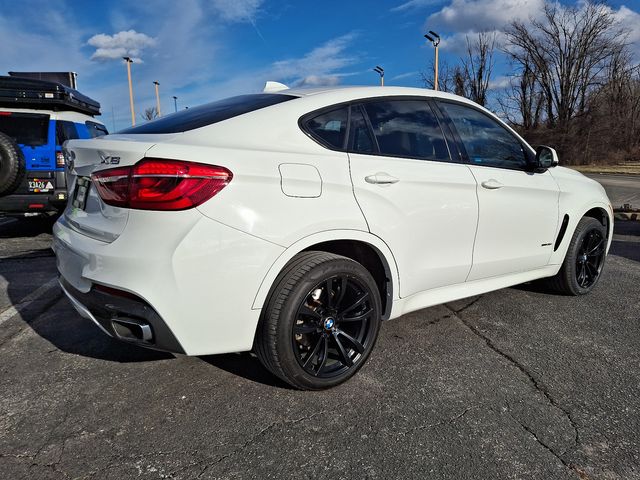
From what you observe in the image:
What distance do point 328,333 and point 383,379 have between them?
46 cm

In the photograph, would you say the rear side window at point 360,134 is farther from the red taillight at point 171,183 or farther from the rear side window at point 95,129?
the rear side window at point 95,129

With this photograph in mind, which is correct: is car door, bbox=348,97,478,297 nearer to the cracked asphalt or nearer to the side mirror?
the cracked asphalt

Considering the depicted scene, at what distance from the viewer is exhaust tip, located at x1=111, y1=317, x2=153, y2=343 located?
219cm

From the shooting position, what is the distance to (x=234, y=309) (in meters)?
2.27

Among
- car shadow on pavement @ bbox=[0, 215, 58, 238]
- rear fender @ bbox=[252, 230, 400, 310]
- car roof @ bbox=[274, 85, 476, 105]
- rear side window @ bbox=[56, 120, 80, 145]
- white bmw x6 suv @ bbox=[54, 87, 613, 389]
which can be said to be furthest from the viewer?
car shadow on pavement @ bbox=[0, 215, 58, 238]

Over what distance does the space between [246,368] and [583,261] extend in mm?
3204

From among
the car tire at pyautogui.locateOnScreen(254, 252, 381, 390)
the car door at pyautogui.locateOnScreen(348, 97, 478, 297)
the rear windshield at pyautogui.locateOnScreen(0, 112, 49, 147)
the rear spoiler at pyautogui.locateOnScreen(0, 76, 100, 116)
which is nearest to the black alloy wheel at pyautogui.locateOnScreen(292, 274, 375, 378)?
the car tire at pyautogui.locateOnScreen(254, 252, 381, 390)

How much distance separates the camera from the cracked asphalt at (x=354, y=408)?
204 cm

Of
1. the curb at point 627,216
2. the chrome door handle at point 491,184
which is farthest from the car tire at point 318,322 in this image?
the curb at point 627,216

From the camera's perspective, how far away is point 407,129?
301 centimetres

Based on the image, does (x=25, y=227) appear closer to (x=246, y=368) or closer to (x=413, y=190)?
(x=246, y=368)

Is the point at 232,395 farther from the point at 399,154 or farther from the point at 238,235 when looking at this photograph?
the point at 399,154

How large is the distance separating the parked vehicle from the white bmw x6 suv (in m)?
4.51

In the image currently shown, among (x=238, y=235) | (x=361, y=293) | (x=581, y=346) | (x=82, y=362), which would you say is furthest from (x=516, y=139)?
A: (x=82, y=362)
